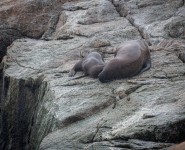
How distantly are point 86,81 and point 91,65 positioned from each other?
1.87 ft

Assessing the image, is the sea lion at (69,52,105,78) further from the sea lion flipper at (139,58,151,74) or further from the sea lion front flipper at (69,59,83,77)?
the sea lion flipper at (139,58,151,74)

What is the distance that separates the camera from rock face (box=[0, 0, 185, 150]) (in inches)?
299

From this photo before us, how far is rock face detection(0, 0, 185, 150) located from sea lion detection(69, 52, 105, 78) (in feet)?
0.65

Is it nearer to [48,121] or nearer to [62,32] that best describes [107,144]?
[48,121]

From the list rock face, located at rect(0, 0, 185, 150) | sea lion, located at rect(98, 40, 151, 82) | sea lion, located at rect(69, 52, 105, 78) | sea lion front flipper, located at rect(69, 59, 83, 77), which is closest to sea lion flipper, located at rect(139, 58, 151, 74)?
sea lion, located at rect(98, 40, 151, 82)

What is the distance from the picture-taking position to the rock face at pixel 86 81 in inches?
299

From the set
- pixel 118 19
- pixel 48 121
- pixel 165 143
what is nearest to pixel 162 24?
pixel 118 19

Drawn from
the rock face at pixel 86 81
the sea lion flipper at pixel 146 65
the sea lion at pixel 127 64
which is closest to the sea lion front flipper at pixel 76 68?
the rock face at pixel 86 81

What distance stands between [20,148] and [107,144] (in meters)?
4.47

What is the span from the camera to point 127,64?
9.78 meters

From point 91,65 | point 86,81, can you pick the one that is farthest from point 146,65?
point 86,81

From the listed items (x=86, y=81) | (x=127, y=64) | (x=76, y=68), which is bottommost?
(x=76, y=68)

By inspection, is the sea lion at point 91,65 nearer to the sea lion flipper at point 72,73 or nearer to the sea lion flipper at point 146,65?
the sea lion flipper at point 72,73

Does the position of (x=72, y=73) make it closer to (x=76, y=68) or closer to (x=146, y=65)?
(x=76, y=68)
